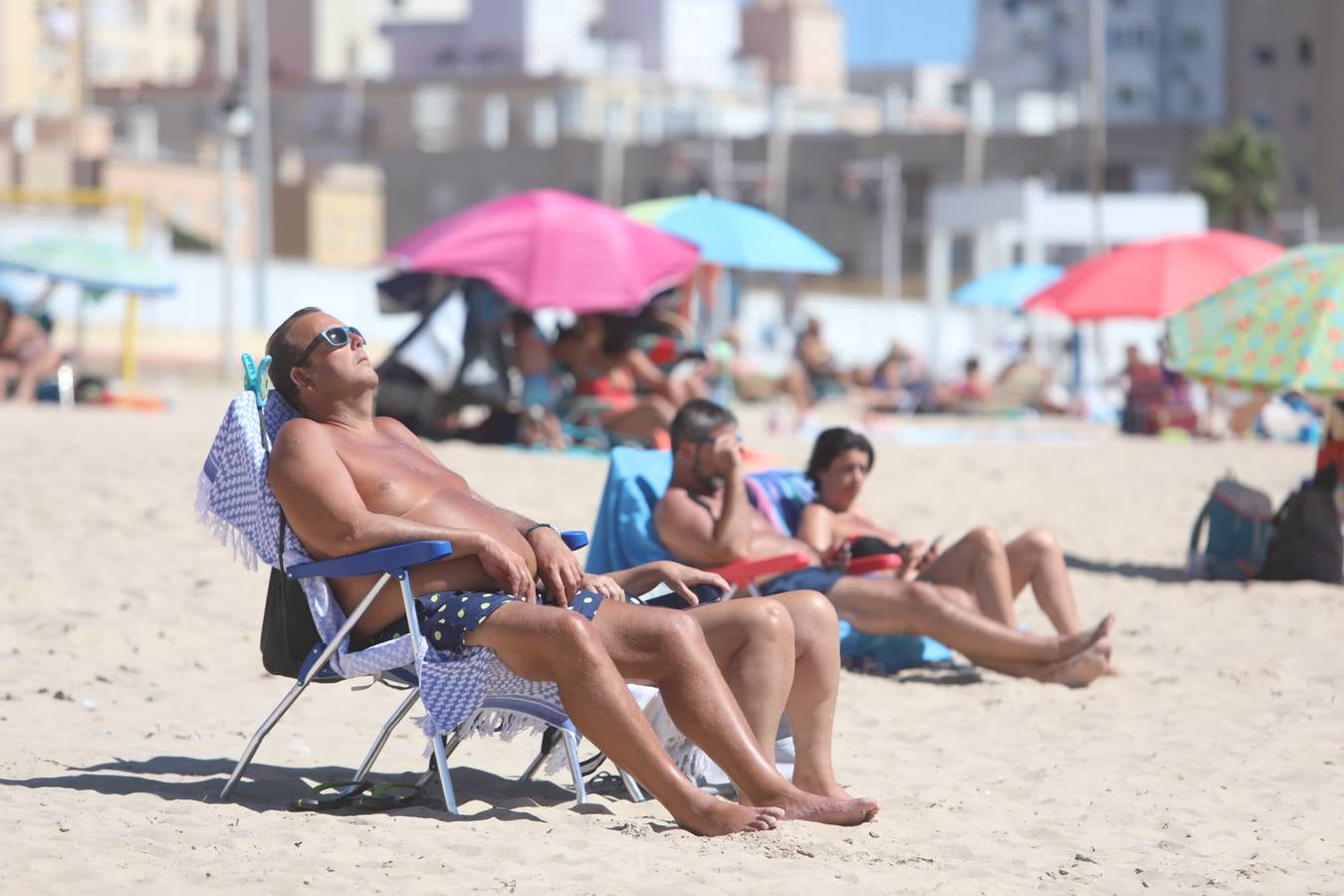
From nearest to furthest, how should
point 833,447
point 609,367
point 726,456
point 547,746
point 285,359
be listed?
point 285,359 < point 547,746 < point 726,456 < point 833,447 < point 609,367

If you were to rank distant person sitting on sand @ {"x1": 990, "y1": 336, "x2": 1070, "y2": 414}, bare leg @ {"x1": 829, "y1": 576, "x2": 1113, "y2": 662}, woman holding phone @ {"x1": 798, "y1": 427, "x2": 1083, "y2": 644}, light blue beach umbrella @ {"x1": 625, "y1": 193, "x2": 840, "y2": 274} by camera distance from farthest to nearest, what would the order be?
1. distant person sitting on sand @ {"x1": 990, "y1": 336, "x2": 1070, "y2": 414}
2. light blue beach umbrella @ {"x1": 625, "y1": 193, "x2": 840, "y2": 274}
3. woman holding phone @ {"x1": 798, "y1": 427, "x2": 1083, "y2": 644}
4. bare leg @ {"x1": 829, "y1": 576, "x2": 1113, "y2": 662}

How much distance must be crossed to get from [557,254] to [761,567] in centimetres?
611

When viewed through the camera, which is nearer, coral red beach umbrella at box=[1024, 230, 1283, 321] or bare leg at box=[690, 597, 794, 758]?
bare leg at box=[690, 597, 794, 758]

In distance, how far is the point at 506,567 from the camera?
418cm

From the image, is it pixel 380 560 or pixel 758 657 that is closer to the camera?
pixel 380 560

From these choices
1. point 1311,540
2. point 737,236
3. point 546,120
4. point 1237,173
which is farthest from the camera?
Answer: point 546,120

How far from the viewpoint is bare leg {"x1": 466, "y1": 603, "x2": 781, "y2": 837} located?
3965mm

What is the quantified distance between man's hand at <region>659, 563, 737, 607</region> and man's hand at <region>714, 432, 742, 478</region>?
116 cm

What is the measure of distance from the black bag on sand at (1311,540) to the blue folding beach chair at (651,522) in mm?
2458

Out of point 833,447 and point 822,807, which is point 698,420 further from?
point 822,807

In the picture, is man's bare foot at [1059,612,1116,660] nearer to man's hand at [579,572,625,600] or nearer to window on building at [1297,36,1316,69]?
man's hand at [579,572,625,600]

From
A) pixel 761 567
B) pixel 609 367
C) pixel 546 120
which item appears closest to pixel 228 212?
pixel 609 367

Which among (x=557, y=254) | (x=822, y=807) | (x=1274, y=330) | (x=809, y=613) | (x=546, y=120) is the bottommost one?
(x=822, y=807)

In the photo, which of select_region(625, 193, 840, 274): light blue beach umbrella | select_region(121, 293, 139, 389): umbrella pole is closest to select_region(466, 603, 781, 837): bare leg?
select_region(625, 193, 840, 274): light blue beach umbrella
